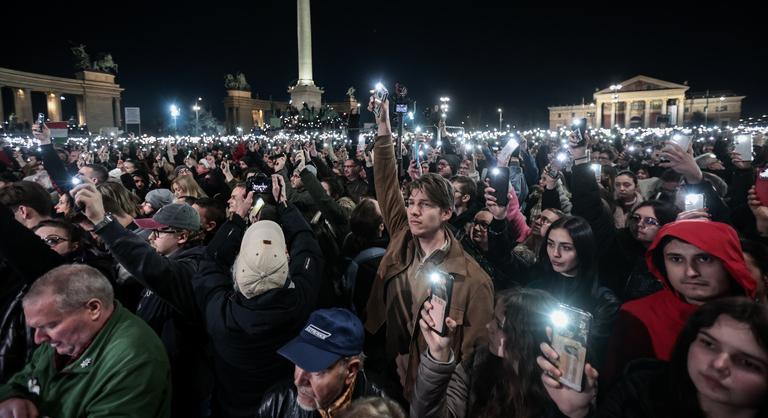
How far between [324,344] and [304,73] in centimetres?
5068

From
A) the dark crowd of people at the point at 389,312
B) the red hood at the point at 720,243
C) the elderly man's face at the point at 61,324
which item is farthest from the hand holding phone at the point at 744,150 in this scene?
the elderly man's face at the point at 61,324

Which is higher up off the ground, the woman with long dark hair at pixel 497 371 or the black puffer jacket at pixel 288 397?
the woman with long dark hair at pixel 497 371

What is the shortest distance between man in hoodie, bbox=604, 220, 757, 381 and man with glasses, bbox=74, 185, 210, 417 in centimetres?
263

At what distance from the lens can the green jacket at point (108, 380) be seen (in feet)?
7.54

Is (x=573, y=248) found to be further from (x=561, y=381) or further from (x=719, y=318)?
(x=561, y=381)

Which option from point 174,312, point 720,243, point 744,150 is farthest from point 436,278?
point 744,150

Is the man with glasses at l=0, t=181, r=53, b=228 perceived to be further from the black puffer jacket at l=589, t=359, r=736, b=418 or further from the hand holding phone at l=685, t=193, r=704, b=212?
the hand holding phone at l=685, t=193, r=704, b=212

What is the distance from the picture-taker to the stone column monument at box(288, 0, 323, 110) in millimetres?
49188

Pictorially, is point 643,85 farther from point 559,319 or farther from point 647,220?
point 559,319

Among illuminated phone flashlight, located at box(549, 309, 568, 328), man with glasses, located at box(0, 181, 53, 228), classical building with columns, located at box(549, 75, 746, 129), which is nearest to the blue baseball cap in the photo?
A: illuminated phone flashlight, located at box(549, 309, 568, 328)

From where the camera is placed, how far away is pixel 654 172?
1006 cm

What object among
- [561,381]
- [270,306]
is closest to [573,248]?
[561,381]

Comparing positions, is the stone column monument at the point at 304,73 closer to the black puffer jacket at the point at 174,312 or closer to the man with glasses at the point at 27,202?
the man with glasses at the point at 27,202

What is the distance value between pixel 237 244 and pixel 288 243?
1.58 feet
